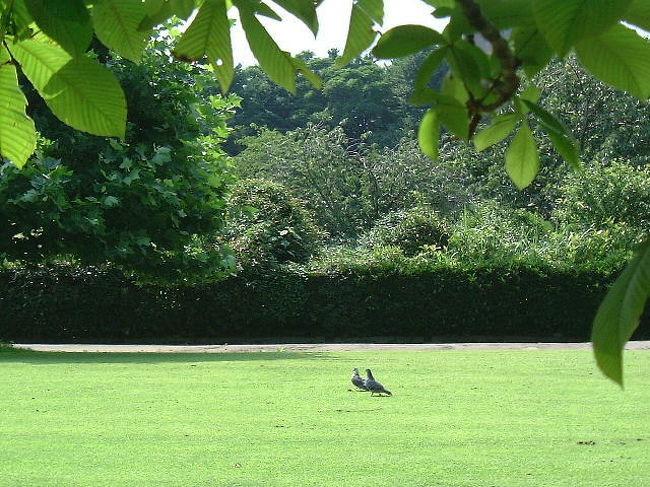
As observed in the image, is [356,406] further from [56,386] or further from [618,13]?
[618,13]

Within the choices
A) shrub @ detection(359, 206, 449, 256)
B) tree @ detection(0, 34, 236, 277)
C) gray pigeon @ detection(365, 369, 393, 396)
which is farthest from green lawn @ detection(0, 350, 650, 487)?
shrub @ detection(359, 206, 449, 256)

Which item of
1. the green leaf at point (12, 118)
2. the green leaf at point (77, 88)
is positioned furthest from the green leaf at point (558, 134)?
the green leaf at point (12, 118)

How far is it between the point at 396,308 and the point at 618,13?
1570 cm

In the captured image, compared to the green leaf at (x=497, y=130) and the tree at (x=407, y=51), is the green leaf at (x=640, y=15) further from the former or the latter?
the green leaf at (x=497, y=130)

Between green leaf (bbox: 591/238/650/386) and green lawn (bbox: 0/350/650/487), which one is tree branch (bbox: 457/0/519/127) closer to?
green leaf (bbox: 591/238/650/386)

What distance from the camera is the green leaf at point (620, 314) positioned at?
1.70ft

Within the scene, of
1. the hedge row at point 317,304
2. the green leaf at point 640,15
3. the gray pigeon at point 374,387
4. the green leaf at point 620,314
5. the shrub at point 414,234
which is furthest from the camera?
the shrub at point 414,234

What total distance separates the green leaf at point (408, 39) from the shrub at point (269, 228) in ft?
51.6

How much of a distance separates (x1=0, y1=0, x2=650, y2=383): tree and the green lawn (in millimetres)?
3774

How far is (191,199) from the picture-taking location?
12.4 metres

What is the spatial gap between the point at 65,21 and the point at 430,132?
0.39 meters

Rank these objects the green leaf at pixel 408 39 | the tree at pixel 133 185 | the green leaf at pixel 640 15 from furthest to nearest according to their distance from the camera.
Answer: the tree at pixel 133 185 → the green leaf at pixel 408 39 → the green leaf at pixel 640 15

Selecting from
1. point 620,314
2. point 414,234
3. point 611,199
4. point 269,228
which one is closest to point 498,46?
point 620,314

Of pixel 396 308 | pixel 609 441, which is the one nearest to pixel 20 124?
pixel 609 441
